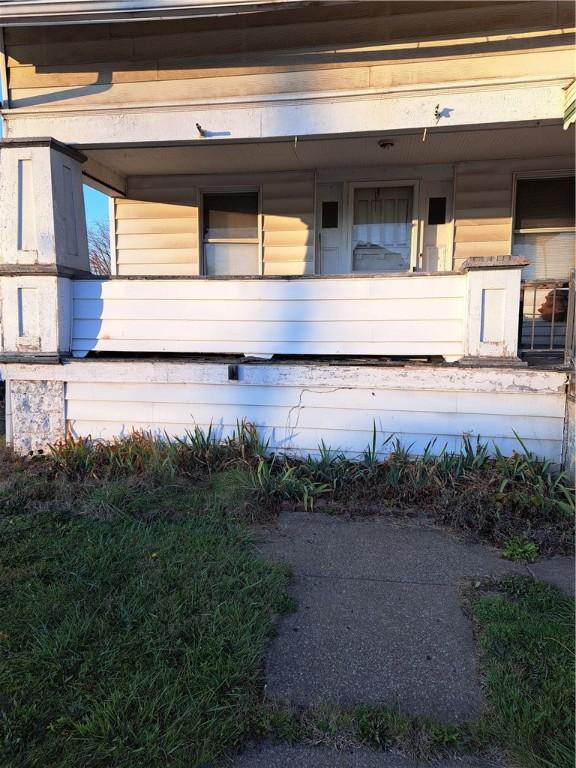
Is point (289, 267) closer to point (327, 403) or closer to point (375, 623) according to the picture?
point (327, 403)

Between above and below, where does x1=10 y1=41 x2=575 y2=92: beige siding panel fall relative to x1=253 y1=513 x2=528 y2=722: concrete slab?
above

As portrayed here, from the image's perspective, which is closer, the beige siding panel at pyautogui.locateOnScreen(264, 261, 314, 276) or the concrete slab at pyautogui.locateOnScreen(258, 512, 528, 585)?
the concrete slab at pyautogui.locateOnScreen(258, 512, 528, 585)

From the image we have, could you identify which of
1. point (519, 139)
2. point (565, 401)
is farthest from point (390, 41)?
point (565, 401)

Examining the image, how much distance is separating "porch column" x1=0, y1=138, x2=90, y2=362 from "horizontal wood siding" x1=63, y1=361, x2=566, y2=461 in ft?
1.57

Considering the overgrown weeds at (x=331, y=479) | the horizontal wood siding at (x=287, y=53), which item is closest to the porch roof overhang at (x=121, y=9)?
the horizontal wood siding at (x=287, y=53)

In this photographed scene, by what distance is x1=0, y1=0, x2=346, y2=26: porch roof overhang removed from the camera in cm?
435

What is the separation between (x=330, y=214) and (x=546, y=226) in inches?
104

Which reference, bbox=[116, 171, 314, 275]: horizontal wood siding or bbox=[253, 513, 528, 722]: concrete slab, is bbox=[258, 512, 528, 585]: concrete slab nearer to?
bbox=[253, 513, 528, 722]: concrete slab

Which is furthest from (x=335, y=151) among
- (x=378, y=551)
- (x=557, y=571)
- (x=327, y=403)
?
(x=557, y=571)

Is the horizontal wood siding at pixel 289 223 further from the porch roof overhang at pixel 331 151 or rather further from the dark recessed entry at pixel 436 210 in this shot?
the dark recessed entry at pixel 436 210

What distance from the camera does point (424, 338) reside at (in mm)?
4715

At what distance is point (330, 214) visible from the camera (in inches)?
269

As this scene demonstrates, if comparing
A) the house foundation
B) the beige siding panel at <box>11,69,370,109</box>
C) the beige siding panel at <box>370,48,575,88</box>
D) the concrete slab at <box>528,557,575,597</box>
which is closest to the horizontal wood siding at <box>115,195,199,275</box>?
the beige siding panel at <box>11,69,370,109</box>

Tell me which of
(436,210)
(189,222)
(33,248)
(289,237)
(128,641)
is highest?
(436,210)
